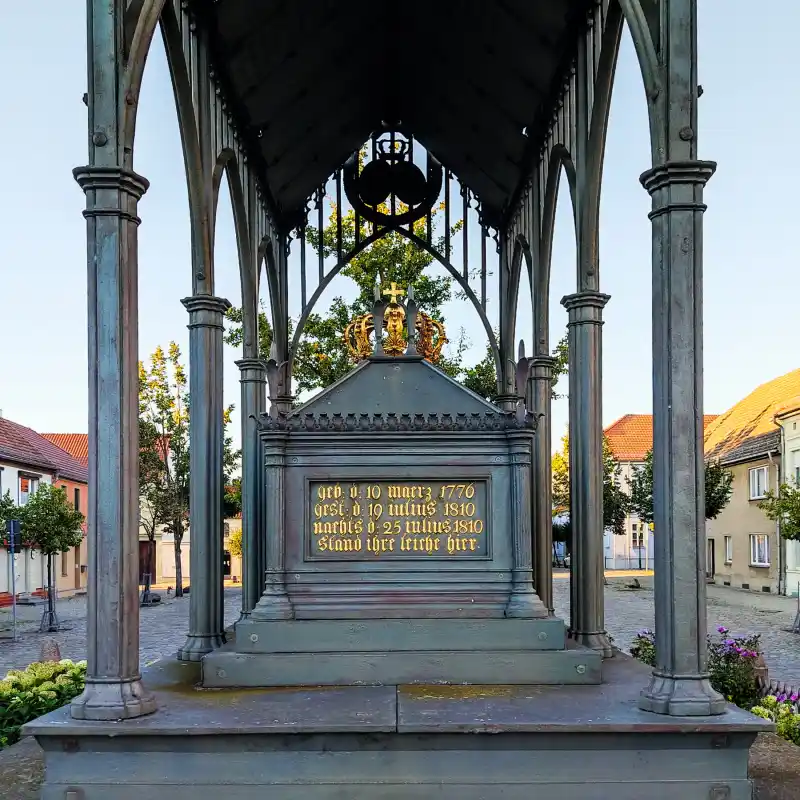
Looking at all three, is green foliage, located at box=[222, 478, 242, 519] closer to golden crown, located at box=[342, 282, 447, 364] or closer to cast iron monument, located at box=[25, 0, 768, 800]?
cast iron monument, located at box=[25, 0, 768, 800]

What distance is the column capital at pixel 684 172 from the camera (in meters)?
6.18

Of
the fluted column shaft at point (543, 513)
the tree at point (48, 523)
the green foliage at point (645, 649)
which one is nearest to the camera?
the green foliage at point (645, 649)

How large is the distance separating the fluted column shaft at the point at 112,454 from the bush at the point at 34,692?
2762 millimetres

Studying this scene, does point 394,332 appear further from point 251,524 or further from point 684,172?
point 684,172

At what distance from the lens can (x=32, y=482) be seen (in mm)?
36594

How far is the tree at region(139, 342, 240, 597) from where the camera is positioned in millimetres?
33688

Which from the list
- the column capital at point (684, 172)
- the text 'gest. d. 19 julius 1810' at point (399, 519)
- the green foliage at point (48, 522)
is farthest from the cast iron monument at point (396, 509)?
the green foliage at point (48, 522)

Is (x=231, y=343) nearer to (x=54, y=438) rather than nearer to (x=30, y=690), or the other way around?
(x=30, y=690)

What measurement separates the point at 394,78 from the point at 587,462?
271 inches

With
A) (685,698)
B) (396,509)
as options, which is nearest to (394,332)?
(396,509)

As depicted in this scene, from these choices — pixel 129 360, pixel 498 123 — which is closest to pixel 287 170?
pixel 498 123

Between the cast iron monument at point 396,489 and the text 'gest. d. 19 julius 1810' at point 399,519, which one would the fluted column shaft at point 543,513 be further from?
the text 'gest. d. 19 julius 1810' at point 399,519

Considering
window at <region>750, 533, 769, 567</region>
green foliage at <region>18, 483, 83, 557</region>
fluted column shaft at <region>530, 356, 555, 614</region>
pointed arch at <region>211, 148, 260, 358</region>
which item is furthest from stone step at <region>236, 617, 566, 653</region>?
window at <region>750, 533, 769, 567</region>

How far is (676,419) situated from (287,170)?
8739 mm
